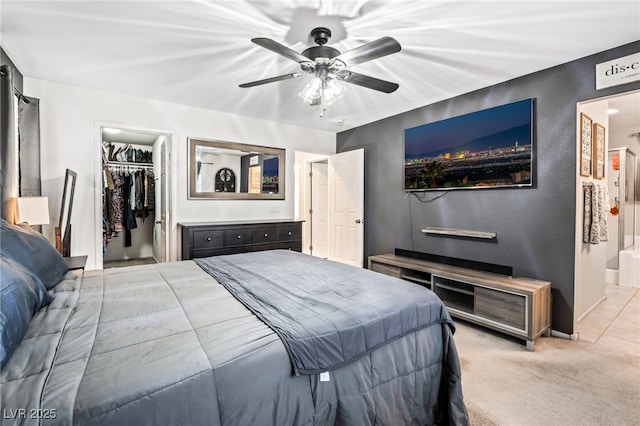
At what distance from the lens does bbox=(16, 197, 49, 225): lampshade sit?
7.48 ft

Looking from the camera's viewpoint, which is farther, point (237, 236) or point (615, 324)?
point (237, 236)

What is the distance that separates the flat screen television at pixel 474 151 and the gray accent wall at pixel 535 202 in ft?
0.28

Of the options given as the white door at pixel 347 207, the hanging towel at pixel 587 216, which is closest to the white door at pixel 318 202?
the white door at pixel 347 207

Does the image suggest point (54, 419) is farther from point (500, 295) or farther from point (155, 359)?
point (500, 295)

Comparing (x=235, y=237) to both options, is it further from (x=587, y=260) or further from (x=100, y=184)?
(x=587, y=260)

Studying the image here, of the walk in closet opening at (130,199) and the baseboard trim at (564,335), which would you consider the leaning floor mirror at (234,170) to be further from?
the baseboard trim at (564,335)

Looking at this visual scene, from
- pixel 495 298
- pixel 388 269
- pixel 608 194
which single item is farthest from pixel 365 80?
pixel 608 194

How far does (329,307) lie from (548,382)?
1809mm

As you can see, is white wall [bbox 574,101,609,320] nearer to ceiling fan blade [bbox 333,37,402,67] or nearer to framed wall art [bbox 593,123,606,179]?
framed wall art [bbox 593,123,606,179]

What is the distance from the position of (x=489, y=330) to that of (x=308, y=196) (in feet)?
13.8

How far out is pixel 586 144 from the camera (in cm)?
286

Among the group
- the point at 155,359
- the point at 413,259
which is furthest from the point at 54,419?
the point at 413,259

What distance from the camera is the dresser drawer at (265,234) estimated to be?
3.99m

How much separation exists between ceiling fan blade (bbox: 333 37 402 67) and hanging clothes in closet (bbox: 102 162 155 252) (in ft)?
15.9
